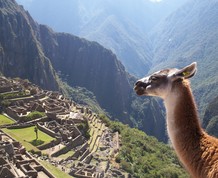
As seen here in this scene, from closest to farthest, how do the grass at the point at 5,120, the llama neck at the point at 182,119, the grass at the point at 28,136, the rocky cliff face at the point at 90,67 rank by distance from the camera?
the llama neck at the point at 182,119 → the grass at the point at 28,136 → the grass at the point at 5,120 → the rocky cliff face at the point at 90,67

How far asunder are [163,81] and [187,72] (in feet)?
1.19

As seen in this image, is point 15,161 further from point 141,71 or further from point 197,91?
point 141,71

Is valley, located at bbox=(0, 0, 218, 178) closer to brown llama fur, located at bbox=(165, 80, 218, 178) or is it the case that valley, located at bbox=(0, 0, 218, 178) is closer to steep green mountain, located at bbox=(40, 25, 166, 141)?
steep green mountain, located at bbox=(40, 25, 166, 141)

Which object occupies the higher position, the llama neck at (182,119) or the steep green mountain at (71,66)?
the steep green mountain at (71,66)

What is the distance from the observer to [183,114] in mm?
3697

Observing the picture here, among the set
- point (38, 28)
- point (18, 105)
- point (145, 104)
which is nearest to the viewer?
point (18, 105)

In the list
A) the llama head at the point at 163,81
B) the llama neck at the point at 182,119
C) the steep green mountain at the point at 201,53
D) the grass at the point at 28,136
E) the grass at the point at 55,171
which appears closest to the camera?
the llama neck at the point at 182,119

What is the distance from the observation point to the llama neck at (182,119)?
11.9 feet

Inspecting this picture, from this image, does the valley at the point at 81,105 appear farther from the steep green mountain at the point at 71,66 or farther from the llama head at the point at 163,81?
the llama head at the point at 163,81

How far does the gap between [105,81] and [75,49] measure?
19.7 m

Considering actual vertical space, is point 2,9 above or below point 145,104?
above

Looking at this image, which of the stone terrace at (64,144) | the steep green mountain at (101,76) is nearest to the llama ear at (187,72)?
the stone terrace at (64,144)

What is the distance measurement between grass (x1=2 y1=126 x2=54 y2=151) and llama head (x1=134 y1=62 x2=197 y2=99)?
22.0 metres

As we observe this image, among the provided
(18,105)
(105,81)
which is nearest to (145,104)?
(105,81)
